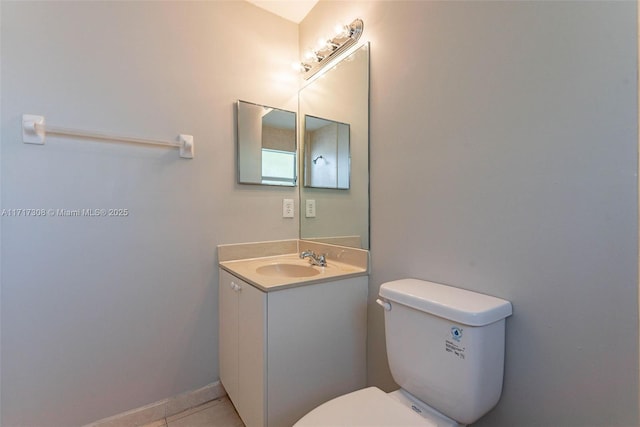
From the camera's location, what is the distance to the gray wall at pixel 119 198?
117 centimetres

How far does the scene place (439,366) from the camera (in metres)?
0.88

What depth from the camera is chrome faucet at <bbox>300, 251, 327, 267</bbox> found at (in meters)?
1.54

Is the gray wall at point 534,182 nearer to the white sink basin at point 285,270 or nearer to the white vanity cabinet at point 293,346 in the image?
the white vanity cabinet at point 293,346

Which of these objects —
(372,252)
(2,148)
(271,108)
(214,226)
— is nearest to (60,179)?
(2,148)

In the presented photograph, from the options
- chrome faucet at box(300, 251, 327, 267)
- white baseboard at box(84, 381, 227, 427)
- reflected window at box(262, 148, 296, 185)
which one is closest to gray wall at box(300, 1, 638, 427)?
chrome faucet at box(300, 251, 327, 267)

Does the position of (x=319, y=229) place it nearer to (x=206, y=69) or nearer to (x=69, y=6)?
(x=206, y=69)

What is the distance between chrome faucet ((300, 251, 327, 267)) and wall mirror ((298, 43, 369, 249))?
0.12 meters

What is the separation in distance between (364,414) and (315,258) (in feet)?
2.84

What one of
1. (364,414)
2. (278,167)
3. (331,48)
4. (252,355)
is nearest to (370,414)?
(364,414)

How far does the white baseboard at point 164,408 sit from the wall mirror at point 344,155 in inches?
41.0

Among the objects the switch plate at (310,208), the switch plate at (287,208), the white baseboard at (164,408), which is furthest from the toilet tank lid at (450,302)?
the white baseboard at (164,408)

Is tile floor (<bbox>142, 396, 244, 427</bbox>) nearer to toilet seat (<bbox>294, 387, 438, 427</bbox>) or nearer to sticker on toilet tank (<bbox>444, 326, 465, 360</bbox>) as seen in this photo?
toilet seat (<bbox>294, 387, 438, 427</bbox>)

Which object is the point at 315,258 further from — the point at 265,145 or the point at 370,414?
the point at 370,414

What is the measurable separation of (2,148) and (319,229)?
147 centimetres
